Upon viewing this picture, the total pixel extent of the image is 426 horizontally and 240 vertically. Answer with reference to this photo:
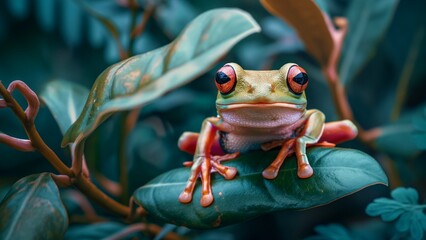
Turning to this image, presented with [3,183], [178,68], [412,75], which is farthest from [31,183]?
[412,75]

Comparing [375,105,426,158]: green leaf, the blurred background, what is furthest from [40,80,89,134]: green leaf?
[375,105,426,158]: green leaf

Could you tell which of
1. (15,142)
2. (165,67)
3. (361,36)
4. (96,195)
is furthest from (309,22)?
(15,142)

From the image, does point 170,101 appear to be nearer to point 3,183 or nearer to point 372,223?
point 3,183

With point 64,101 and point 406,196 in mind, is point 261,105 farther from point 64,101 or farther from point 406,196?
point 64,101

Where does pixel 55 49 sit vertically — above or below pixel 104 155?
above

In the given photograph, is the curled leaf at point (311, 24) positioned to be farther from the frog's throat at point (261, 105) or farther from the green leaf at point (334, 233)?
the green leaf at point (334, 233)

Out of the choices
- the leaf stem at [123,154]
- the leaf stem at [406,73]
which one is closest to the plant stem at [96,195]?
the leaf stem at [123,154]
